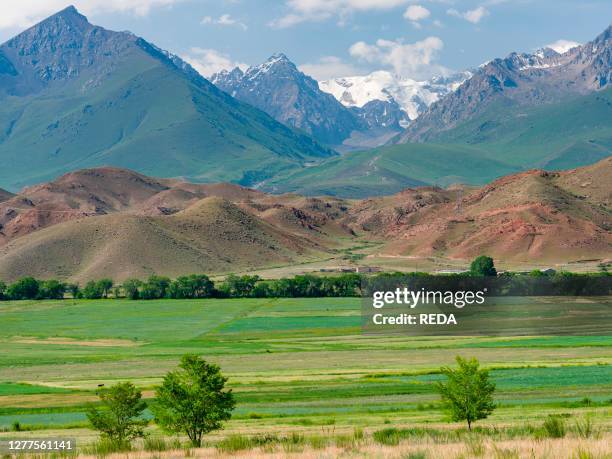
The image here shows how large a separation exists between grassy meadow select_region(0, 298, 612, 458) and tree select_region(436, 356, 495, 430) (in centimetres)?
85

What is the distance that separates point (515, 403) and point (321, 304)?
98322mm

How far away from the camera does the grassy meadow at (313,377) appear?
4384 centimetres

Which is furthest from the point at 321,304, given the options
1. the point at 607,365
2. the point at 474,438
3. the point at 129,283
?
the point at 474,438

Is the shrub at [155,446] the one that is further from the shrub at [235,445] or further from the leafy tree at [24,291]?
the leafy tree at [24,291]

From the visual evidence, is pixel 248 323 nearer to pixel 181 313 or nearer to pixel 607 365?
pixel 181 313

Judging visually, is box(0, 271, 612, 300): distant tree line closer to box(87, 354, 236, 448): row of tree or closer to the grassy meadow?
the grassy meadow

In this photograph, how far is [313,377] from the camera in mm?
83312

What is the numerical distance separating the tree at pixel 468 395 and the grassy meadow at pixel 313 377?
854 millimetres

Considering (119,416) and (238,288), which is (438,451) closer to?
(119,416)

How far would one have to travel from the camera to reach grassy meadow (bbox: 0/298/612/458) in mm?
43844

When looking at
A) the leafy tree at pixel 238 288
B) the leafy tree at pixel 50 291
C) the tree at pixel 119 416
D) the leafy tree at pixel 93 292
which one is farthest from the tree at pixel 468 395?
the leafy tree at pixel 50 291

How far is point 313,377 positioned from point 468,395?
99.5 ft

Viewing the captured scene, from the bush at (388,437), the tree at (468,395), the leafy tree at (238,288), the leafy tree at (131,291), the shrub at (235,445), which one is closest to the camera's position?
the shrub at (235,445)

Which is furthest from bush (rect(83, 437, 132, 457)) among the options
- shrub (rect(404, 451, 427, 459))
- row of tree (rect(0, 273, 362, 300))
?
row of tree (rect(0, 273, 362, 300))
